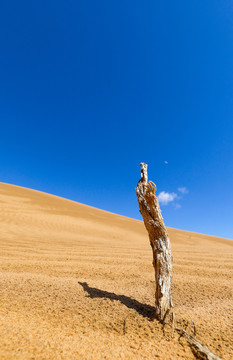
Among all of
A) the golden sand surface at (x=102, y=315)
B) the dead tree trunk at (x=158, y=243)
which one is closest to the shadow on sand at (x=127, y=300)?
the golden sand surface at (x=102, y=315)

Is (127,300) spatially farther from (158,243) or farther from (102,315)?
(158,243)

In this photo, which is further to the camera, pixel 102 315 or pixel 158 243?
pixel 158 243

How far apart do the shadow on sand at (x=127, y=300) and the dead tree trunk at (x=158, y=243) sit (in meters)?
Result: 0.26

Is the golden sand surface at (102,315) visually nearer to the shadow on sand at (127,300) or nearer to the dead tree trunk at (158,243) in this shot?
the shadow on sand at (127,300)

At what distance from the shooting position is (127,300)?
12.6 ft

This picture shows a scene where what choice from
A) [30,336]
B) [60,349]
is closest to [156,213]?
[60,349]

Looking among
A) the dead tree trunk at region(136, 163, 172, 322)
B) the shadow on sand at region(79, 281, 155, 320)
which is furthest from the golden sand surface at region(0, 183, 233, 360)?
the dead tree trunk at region(136, 163, 172, 322)

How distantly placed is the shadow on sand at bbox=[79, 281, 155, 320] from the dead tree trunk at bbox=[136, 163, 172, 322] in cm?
26

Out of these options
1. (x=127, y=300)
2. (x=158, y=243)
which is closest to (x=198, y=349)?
(x=158, y=243)

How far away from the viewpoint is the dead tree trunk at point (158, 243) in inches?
124

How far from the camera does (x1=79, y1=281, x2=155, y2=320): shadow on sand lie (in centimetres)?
335

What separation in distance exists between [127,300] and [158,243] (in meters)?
1.51

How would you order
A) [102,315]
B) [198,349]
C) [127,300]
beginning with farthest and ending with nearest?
[127,300] → [102,315] → [198,349]

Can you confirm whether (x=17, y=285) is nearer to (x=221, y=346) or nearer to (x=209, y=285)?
(x=221, y=346)
